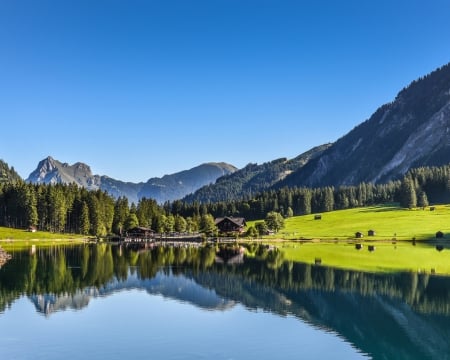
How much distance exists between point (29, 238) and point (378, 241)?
109 m

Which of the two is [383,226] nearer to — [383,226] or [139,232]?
[383,226]

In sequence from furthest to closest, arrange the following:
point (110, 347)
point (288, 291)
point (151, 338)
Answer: point (288, 291), point (151, 338), point (110, 347)

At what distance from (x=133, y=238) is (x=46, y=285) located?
127005 mm

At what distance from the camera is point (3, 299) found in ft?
168

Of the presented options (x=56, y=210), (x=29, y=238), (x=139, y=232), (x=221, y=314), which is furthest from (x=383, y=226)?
(x=221, y=314)

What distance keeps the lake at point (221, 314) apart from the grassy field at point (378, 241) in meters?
14.1

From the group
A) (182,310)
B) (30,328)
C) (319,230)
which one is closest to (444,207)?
(319,230)

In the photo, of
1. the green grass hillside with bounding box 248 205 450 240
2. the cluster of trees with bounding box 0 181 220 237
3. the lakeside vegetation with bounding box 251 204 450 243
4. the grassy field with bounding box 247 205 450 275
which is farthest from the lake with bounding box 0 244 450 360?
the cluster of trees with bounding box 0 181 220 237

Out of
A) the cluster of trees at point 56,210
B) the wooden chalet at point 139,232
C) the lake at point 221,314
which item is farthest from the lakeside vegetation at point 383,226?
the lake at point 221,314

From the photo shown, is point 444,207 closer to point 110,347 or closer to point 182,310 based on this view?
point 182,310

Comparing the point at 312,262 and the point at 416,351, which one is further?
the point at 312,262

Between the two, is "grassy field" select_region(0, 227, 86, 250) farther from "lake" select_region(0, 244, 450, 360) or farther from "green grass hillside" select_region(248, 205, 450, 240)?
"lake" select_region(0, 244, 450, 360)

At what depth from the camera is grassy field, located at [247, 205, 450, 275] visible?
290 ft

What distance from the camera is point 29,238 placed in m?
154
